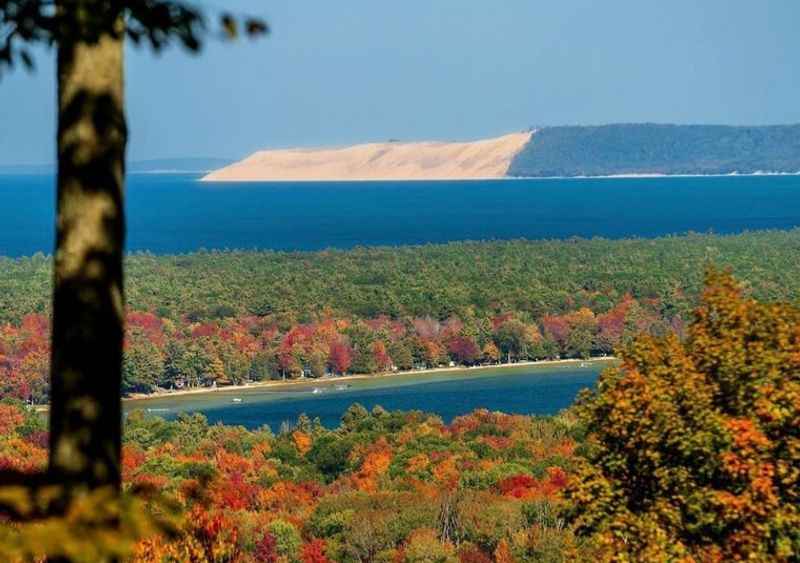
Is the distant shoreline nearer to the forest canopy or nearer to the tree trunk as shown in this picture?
the forest canopy

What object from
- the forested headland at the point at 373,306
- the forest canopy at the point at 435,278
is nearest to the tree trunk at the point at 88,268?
the forested headland at the point at 373,306

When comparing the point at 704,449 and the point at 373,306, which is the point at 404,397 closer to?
the point at 373,306

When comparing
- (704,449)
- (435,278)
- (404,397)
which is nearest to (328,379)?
(404,397)

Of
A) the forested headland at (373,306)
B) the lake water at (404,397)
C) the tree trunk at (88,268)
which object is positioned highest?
the tree trunk at (88,268)

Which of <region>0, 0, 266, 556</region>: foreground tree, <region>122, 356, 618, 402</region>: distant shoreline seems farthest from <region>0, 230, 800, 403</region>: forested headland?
<region>0, 0, 266, 556</region>: foreground tree

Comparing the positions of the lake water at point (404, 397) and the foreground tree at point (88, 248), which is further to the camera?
the lake water at point (404, 397)

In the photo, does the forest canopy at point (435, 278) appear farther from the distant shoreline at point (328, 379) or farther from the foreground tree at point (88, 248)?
the foreground tree at point (88, 248)

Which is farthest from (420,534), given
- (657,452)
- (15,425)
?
(15,425)
